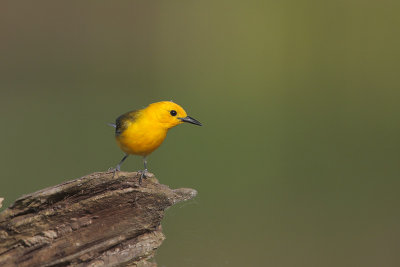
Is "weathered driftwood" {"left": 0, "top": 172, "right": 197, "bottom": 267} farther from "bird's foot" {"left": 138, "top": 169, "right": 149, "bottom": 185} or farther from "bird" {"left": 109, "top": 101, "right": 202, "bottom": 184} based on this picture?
"bird" {"left": 109, "top": 101, "right": 202, "bottom": 184}

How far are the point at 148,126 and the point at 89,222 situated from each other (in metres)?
0.23

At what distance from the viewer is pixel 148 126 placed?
3.17 feet

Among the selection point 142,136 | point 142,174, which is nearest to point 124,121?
point 142,136

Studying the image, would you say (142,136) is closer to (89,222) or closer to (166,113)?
(166,113)

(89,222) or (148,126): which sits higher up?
(148,126)

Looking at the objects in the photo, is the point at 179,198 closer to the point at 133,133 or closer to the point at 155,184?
the point at 155,184

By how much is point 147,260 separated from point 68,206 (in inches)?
6.6

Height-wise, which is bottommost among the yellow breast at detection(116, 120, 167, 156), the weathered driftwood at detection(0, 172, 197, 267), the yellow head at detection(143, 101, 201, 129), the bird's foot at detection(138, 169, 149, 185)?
the weathered driftwood at detection(0, 172, 197, 267)

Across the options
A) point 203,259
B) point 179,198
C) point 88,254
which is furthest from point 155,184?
point 203,259

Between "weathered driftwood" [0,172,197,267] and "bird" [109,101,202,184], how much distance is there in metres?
0.14

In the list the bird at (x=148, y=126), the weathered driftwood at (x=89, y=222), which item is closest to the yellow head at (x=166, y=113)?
the bird at (x=148, y=126)

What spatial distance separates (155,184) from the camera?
847 millimetres

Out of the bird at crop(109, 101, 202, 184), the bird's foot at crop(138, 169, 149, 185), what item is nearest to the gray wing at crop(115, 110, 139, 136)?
the bird at crop(109, 101, 202, 184)

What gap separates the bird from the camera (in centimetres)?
97
